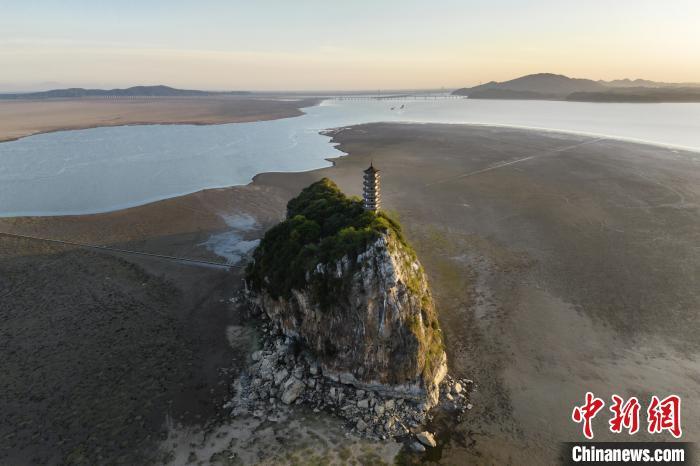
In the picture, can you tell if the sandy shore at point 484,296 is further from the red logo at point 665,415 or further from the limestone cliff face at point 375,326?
the limestone cliff face at point 375,326

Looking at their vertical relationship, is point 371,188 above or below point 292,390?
above

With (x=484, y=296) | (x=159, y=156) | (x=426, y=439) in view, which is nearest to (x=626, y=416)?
(x=426, y=439)

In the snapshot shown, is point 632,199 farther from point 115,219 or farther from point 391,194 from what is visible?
point 115,219

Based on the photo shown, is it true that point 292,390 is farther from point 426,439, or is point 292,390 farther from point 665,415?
point 665,415

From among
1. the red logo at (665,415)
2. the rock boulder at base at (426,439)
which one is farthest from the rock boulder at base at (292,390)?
the red logo at (665,415)

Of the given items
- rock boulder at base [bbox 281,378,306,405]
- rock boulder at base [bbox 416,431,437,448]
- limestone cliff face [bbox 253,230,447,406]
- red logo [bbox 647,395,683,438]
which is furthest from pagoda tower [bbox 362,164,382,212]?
red logo [bbox 647,395,683,438]
